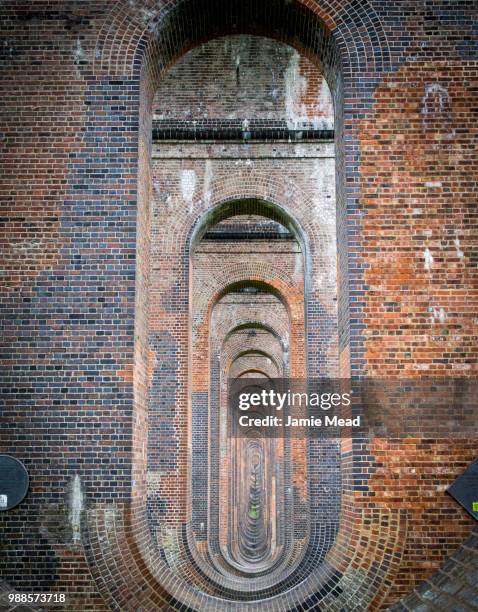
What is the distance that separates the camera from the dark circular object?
6441mm

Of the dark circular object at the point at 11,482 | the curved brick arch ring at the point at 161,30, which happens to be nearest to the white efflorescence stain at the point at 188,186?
the curved brick arch ring at the point at 161,30

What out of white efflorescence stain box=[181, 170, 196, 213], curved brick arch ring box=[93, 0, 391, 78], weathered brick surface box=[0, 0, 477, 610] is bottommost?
weathered brick surface box=[0, 0, 477, 610]

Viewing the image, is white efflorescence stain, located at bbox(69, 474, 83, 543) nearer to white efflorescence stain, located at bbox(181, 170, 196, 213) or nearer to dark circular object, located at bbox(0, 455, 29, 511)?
dark circular object, located at bbox(0, 455, 29, 511)

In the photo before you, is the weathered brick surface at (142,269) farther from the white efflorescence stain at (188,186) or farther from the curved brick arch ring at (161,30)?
the white efflorescence stain at (188,186)

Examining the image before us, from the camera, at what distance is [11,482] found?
648cm

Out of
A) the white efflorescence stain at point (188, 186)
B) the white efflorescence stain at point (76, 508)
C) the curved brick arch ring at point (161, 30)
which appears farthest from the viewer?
the white efflorescence stain at point (188, 186)

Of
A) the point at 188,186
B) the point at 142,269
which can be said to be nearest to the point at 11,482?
the point at 142,269

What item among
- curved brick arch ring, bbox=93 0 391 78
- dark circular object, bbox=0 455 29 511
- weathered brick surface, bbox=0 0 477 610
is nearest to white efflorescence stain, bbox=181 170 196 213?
weathered brick surface, bbox=0 0 477 610

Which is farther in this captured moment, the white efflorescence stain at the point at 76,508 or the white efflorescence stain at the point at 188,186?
the white efflorescence stain at the point at 188,186

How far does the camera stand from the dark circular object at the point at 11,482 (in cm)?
644

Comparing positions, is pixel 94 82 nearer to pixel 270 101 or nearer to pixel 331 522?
pixel 270 101

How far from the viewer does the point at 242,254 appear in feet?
60.0

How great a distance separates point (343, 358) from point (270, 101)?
27.0ft

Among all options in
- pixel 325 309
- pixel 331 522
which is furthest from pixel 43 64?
pixel 331 522
